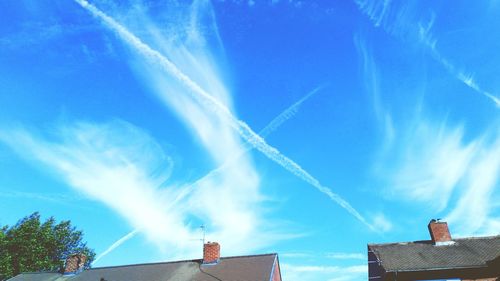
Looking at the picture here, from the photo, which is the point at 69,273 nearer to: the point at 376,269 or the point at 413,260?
the point at 376,269

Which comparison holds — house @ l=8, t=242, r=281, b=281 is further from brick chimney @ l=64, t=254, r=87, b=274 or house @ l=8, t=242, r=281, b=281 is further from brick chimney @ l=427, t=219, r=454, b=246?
brick chimney @ l=427, t=219, r=454, b=246

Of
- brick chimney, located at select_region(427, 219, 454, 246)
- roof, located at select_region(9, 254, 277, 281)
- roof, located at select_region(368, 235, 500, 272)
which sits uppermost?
brick chimney, located at select_region(427, 219, 454, 246)

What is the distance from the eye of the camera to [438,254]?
2208 centimetres

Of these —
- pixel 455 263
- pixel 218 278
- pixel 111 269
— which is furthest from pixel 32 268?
pixel 455 263

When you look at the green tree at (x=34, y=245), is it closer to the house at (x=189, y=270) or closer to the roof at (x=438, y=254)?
the house at (x=189, y=270)

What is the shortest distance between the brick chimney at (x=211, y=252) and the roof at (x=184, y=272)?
365 millimetres

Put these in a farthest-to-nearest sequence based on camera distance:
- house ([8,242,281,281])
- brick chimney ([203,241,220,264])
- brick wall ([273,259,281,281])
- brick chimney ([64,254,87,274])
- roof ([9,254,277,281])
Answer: brick chimney ([64,254,87,274]) < brick chimney ([203,241,220,264]) < brick wall ([273,259,281,281]) < house ([8,242,281,281]) < roof ([9,254,277,281])

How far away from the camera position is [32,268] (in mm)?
35156

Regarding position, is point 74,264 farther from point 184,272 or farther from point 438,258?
point 438,258

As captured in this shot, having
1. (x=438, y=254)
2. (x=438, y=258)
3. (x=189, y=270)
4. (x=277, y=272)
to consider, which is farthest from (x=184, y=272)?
(x=438, y=254)

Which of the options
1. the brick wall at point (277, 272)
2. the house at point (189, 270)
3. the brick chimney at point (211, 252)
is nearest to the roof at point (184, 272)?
the house at point (189, 270)

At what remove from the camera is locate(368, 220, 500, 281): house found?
2038cm

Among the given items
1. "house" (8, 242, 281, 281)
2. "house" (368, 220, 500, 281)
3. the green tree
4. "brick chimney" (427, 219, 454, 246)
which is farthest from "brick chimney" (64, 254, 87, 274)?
"brick chimney" (427, 219, 454, 246)

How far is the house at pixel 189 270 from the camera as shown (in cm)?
2072
